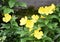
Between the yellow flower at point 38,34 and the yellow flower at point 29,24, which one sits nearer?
the yellow flower at point 38,34

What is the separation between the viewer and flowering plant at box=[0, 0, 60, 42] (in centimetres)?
400

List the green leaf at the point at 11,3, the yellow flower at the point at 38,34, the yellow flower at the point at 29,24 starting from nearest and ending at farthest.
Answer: the yellow flower at the point at 38,34, the yellow flower at the point at 29,24, the green leaf at the point at 11,3

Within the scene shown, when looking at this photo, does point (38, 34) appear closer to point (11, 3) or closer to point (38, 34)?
point (38, 34)

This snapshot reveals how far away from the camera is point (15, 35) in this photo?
439 centimetres

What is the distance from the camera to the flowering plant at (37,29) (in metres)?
4.00

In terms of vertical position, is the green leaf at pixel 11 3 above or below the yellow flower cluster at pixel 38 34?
above

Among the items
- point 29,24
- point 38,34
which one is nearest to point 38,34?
point 38,34

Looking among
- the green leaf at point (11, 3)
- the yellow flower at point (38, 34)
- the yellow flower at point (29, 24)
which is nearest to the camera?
the yellow flower at point (38, 34)

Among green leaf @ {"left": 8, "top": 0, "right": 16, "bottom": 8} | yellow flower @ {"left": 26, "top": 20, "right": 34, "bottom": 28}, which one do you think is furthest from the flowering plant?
green leaf @ {"left": 8, "top": 0, "right": 16, "bottom": 8}

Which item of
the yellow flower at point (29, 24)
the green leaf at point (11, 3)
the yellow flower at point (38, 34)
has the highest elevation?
the green leaf at point (11, 3)

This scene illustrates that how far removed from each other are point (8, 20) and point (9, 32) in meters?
0.20

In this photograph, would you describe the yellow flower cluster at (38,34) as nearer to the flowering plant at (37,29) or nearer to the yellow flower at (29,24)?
the flowering plant at (37,29)

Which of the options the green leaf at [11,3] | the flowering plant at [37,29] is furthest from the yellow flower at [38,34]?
the green leaf at [11,3]

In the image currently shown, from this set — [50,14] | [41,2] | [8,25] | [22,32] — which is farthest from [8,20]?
[41,2]
